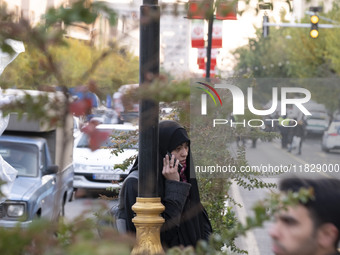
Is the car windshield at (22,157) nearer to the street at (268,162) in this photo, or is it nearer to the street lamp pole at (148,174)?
the street at (268,162)

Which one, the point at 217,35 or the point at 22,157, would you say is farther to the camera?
the point at 217,35

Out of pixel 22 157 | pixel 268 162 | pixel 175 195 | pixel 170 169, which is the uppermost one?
pixel 170 169

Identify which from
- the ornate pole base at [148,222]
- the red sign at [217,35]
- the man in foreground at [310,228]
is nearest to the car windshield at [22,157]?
the ornate pole base at [148,222]

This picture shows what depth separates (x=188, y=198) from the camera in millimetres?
5152

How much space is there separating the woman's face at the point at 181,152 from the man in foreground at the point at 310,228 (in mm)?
2492

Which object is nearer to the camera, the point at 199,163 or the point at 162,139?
the point at 162,139

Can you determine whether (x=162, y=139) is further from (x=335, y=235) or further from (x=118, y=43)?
(x=118, y=43)

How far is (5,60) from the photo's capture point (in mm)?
5418

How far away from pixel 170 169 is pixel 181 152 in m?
0.35

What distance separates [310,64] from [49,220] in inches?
2299

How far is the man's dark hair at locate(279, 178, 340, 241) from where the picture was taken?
2641 mm

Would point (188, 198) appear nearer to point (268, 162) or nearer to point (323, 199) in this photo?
point (323, 199)

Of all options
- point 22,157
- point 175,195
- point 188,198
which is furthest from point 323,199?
point 22,157

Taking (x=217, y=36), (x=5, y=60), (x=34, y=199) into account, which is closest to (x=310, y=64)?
(x=217, y=36)
